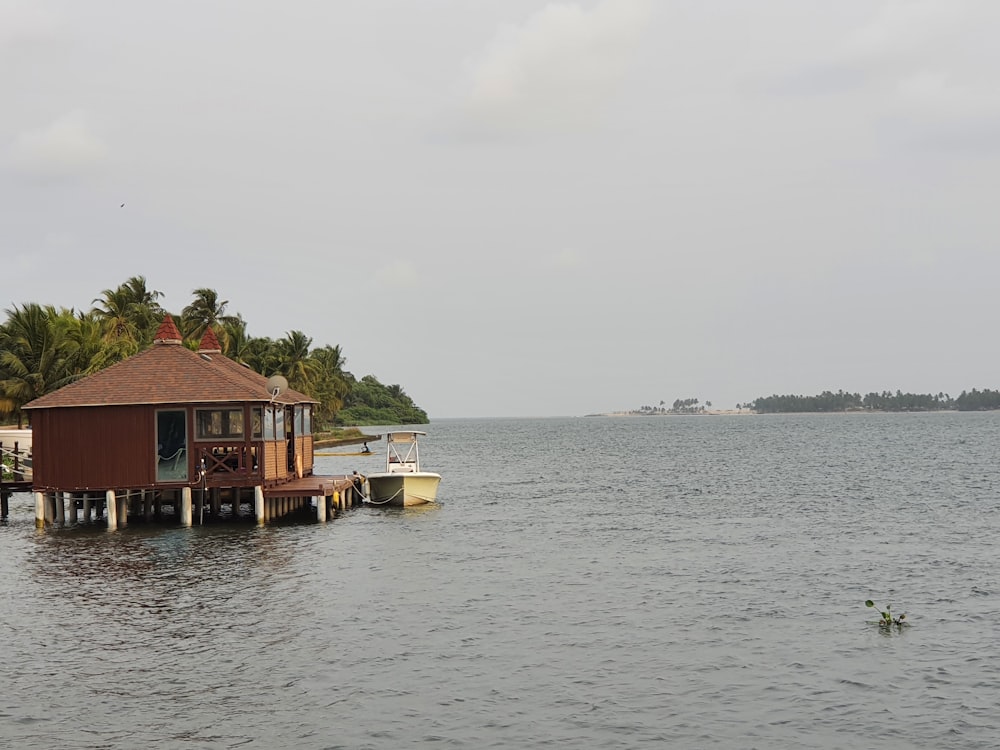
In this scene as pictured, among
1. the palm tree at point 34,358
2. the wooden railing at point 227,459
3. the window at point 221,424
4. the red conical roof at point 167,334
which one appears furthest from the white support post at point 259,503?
the palm tree at point 34,358

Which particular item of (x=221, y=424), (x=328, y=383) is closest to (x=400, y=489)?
(x=221, y=424)

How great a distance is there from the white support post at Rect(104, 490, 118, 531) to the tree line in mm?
19982

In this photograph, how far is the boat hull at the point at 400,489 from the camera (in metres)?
42.8

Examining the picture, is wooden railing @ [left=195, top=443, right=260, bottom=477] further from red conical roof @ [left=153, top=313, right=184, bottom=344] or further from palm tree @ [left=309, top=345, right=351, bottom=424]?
palm tree @ [left=309, top=345, right=351, bottom=424]

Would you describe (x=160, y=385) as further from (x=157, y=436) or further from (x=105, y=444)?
(x=105, y=444)

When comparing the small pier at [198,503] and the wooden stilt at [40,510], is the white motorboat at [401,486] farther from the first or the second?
the wooden stilt at [40,510]

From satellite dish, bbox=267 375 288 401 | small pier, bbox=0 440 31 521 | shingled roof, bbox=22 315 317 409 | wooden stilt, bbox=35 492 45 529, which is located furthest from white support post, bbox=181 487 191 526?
small pier, bbox=0 440 31 521

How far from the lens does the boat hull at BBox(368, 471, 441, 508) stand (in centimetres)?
4275

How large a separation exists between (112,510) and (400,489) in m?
12.0

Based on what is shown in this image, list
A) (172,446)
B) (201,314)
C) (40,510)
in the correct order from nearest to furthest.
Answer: (172,446) → (40,510) → (201,314)

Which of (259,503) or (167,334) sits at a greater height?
(167,334)

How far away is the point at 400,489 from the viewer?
141ft

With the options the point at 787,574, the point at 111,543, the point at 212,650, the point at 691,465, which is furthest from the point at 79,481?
the point at 691,465

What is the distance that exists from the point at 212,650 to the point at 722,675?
8.79m
